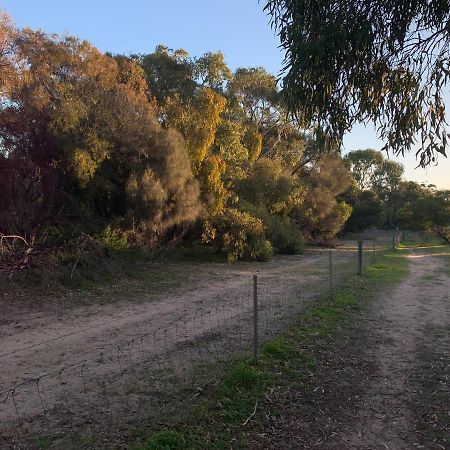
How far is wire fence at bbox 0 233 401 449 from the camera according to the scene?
14.8ft

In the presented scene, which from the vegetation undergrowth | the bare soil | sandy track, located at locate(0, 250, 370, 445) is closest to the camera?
the vegetation undergrowth

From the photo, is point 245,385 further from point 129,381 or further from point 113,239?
point 113,239

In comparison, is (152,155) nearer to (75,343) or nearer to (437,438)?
(75,343)

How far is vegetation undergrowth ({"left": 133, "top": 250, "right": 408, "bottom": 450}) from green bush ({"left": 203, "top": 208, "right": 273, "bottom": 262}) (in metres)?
11.7

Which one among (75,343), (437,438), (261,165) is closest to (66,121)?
(75,343)

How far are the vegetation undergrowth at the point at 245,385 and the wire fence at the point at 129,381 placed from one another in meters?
0.24

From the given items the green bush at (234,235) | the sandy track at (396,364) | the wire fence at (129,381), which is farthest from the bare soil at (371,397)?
the green bush at (234,235)

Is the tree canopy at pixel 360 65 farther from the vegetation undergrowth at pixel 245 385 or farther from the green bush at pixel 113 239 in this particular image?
the green bush at pixel 113 239

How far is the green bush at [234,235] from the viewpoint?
71.6 feet

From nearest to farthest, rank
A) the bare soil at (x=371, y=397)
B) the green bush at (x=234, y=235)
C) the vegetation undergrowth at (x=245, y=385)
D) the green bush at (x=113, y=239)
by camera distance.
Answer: the vegetation undergrowth at (x=245, y=385) < the bare soil at (x=371, y=397) < the green bush at (x=113, y=239) < the green bush at (x=234, y=235)

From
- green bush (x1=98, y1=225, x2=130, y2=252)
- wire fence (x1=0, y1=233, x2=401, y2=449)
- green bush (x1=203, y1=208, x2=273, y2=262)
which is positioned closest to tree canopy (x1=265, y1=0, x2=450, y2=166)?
wire fence (x1=0, y1=233, x2=401, y2=449)

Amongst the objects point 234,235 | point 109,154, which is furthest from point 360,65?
point 234,235

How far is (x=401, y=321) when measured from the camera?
9828 mm

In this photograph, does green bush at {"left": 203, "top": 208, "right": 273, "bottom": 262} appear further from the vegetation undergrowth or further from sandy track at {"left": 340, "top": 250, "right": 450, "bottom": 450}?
the vegetation undergrowth
